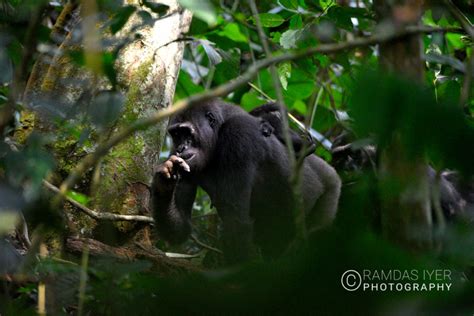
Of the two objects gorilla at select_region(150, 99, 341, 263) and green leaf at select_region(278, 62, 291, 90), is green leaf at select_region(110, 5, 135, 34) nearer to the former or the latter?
gorilla at select_region(150, 99, 341, 263)

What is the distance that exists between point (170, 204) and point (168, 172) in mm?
395

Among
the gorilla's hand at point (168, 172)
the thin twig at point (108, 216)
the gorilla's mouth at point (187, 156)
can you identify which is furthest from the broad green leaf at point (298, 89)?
the thin twig at point (108, 216)

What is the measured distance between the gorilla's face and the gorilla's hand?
0.42m

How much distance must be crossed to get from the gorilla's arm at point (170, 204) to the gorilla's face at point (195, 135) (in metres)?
0.25

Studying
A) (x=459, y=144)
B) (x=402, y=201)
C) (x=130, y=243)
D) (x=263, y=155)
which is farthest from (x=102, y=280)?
(x=263, y=155)

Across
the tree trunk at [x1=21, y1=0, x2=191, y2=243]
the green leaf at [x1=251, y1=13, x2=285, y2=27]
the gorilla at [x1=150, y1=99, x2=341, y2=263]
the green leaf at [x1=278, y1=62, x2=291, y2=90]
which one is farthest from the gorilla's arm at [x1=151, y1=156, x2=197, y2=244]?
the green leaf at [x1=251, y1=13, x2=285, y2=27]

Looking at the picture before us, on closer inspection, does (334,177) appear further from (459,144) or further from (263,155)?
(459,144)

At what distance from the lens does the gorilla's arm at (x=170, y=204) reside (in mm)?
4617

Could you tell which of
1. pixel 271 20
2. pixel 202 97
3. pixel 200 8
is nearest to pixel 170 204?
pixel 271 20

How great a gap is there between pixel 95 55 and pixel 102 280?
0.81 metres

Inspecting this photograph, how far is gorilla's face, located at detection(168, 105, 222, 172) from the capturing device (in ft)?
17.0

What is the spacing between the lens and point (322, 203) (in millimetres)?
5898

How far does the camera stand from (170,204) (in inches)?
192

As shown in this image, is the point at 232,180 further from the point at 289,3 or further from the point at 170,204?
the point at 289,3
